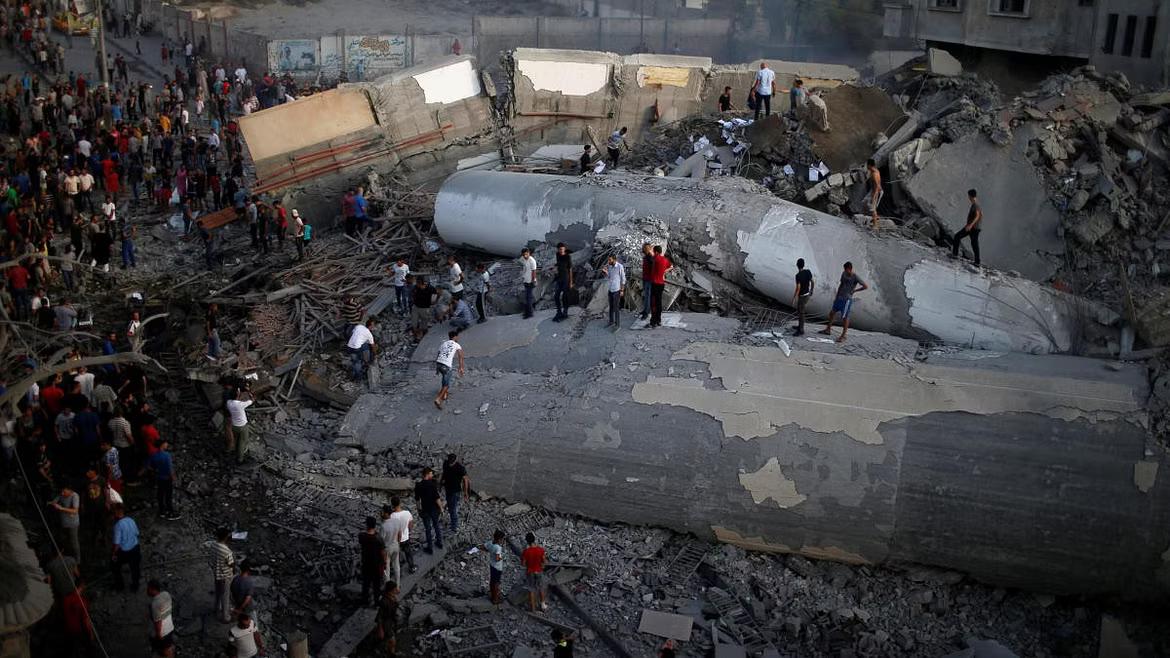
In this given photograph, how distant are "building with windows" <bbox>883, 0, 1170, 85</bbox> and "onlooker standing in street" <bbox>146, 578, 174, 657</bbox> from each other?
20766 millimetres

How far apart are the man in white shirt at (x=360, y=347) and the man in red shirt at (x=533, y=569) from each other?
5.07 metres

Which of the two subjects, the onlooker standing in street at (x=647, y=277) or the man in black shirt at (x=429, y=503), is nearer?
the man in black shirt at (x=429, y=503)

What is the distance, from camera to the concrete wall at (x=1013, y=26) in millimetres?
25766

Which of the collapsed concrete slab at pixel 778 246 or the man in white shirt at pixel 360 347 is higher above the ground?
the collapsed concrete slab at pixel 778 246

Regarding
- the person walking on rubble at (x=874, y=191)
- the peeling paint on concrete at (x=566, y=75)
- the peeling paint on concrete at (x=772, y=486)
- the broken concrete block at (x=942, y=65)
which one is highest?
the broken concrete block at (x=942, y=65)

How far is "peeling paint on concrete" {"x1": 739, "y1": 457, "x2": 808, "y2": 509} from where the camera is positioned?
46.1 ft

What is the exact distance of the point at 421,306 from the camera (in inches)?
715

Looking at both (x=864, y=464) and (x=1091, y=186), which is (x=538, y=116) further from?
(x=864, y=464)

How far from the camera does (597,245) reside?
708 inches

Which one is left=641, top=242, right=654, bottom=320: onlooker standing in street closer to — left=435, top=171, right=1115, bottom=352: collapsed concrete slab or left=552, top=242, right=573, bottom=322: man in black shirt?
left=552, top=242, right=573, bottom=322: man in black shirt

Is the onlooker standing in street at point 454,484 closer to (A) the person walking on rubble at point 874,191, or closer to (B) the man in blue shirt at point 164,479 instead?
(B) the man in blue shirt at point 164,479


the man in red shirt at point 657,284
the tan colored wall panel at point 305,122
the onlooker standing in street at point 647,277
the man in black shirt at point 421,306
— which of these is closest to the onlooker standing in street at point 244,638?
the man in red shirt at point 657,284

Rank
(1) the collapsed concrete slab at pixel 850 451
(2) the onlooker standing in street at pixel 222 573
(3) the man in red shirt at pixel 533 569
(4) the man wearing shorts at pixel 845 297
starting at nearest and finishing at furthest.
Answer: (2) the onlooker standing in street at pixel 222 573
(3) the man in red shirt at pixel 533 569
(1) the collapsed concrete slab at pixel 850 451
(4) the man wearing shorts at pixel 845 297

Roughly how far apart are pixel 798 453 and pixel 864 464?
76 cm
